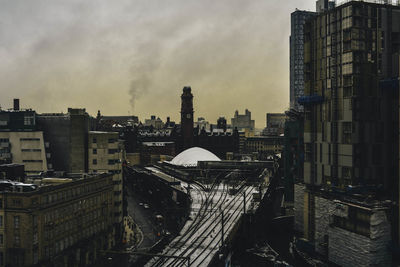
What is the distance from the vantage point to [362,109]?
3159 inches

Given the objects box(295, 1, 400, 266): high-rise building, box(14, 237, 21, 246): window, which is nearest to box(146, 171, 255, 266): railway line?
box(14, 237, 21, 246): window

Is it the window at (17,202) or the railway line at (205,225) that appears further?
the railway line at (205,225)

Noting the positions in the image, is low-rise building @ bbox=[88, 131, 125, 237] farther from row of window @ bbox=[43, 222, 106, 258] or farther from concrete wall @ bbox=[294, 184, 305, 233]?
concrete wall @ bbox=[294, 184, 305, 233]

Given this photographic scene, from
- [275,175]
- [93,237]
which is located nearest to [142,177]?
[275,175]

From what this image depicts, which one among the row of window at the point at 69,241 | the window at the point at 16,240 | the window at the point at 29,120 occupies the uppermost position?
the window at the point at 29,120

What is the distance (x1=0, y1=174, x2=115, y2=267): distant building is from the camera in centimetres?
6425

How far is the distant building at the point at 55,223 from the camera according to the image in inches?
2530

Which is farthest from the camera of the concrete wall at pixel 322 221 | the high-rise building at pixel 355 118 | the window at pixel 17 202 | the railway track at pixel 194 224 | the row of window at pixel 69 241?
the concrete wall at pixel 322 221

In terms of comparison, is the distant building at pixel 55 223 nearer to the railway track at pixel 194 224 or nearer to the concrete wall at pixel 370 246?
the railway track at pixel 194 224

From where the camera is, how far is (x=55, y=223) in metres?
69.9

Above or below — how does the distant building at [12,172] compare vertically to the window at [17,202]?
above

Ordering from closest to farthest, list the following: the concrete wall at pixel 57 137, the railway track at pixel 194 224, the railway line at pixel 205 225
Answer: the railway line at pixel 205 225
the railway track at pixel 194 224
the concrete wall at pixel 57 137

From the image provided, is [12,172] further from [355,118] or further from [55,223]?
[355,118]

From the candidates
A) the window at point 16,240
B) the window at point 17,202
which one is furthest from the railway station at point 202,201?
the window at point 17,202
